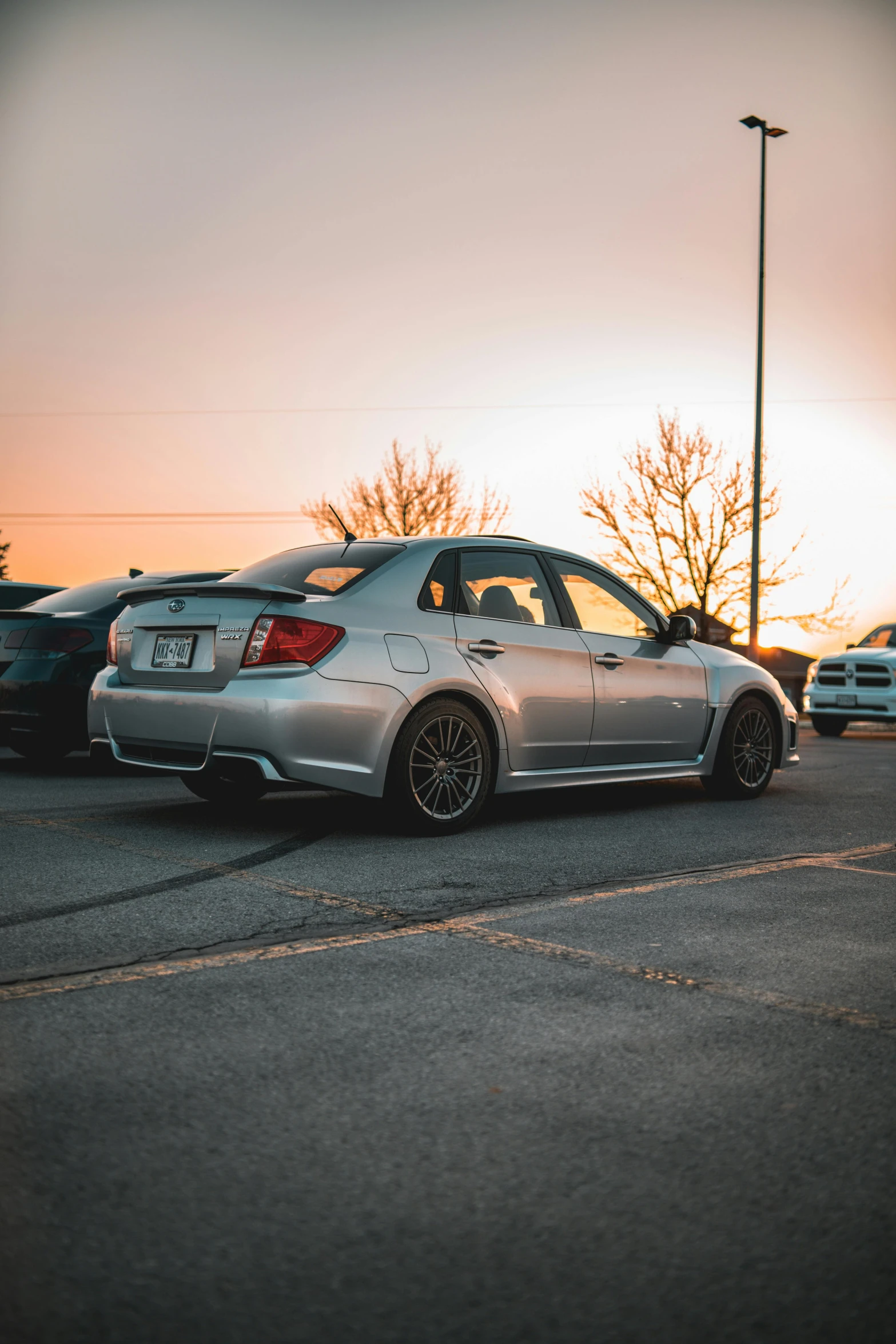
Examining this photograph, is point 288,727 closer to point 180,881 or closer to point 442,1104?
point 180,881

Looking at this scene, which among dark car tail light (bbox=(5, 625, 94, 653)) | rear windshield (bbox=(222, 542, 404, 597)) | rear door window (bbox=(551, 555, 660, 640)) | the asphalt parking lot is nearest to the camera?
the asphalt parking lot

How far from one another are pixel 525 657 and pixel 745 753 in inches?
94.6

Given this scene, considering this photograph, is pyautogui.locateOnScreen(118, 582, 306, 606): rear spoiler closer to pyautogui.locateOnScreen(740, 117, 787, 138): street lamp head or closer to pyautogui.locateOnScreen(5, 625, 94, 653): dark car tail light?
pyautogui.locateOnScreen(5, 625, 94, 653): dark car tail light

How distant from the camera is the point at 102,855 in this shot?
5816mm

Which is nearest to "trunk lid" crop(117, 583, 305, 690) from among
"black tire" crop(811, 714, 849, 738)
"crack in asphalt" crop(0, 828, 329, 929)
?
"crack in asphalt" crop(0, 828, 329, 929)

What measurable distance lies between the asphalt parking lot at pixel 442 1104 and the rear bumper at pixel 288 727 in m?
0.73

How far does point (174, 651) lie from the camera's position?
21.8 feet

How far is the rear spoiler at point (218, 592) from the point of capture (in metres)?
6.34

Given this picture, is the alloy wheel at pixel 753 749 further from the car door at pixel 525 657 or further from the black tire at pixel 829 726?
the black tire at pixel 829 726

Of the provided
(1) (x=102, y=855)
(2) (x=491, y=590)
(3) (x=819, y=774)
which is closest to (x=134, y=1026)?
(1) (x=102, y=855)

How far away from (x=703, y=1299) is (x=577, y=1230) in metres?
0.28

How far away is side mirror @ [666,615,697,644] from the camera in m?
8.33

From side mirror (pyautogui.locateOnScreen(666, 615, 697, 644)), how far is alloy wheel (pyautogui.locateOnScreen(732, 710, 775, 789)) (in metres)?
0.85

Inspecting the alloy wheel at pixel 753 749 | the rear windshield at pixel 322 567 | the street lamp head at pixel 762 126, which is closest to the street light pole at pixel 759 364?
the street lamp head at pixel 762 126
